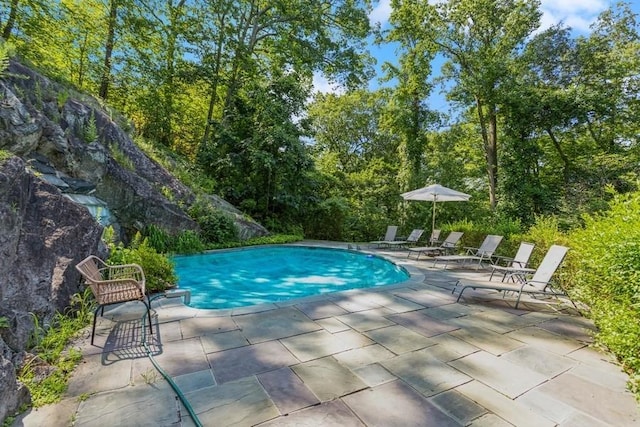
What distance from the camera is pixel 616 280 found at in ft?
11.0

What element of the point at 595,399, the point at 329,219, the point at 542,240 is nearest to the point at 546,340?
the point at 595,399

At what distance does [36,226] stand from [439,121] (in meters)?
15.5

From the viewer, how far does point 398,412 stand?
2.08 m

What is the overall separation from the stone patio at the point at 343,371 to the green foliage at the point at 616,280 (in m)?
0.25

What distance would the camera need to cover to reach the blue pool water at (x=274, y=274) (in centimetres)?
632

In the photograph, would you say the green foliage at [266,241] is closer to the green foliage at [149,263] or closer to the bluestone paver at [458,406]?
the green foliage at [149,263]

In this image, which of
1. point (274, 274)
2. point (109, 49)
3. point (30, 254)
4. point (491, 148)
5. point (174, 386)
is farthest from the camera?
point (491, 148)

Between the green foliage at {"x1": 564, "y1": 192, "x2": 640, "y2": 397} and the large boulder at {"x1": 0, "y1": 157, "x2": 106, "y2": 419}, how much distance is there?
181 inches

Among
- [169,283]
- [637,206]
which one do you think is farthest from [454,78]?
[169,283]

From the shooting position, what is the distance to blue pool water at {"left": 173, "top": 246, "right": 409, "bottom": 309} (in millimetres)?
6320

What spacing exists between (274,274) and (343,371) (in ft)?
18.6

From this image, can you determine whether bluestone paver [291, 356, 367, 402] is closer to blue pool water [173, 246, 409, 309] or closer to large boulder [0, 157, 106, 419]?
large boulder [0, 157, 106, 419]

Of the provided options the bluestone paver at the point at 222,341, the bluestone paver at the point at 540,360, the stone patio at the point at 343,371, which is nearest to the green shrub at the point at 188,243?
the stone patio at the point at 343,371

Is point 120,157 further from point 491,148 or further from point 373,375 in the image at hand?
point 491,148
